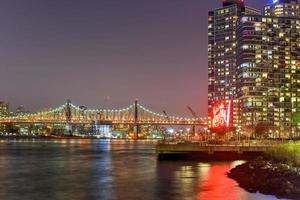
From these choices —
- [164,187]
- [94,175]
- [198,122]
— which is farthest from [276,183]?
[198,122]

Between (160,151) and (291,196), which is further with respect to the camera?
(160,151)

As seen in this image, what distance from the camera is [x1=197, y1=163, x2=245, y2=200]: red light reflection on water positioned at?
135ft

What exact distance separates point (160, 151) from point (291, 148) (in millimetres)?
25863

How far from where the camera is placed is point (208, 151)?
80000mm

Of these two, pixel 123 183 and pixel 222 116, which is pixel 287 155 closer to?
pixel 123 183

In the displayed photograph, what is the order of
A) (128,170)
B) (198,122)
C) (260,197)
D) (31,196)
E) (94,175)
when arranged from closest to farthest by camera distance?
(260,197) < (31,196) < (94,175) < (128,170) < (198,122)

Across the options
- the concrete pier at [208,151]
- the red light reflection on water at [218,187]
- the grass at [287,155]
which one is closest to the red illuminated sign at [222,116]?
the concrete pier at [208,151]

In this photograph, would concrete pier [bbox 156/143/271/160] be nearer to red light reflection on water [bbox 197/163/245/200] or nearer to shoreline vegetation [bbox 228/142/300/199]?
red light reflection on water [bbox 197/163/245/200]

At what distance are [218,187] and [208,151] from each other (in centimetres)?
3356

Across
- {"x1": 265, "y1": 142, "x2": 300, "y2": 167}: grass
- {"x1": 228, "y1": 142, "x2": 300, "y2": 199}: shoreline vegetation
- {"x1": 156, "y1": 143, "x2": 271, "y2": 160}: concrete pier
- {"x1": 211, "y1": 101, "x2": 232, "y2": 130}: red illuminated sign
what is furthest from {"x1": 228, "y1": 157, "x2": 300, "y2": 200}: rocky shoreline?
{"x1": 211, "y1": 101, "x2": 232, "y2": 130}: red illuminated sign

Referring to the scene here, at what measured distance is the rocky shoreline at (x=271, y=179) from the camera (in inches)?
1471

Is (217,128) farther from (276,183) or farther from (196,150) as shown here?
(276,183)

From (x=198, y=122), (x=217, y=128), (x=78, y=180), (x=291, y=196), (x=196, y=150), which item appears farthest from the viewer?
(x=198, y=122)

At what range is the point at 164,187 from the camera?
48688mm
